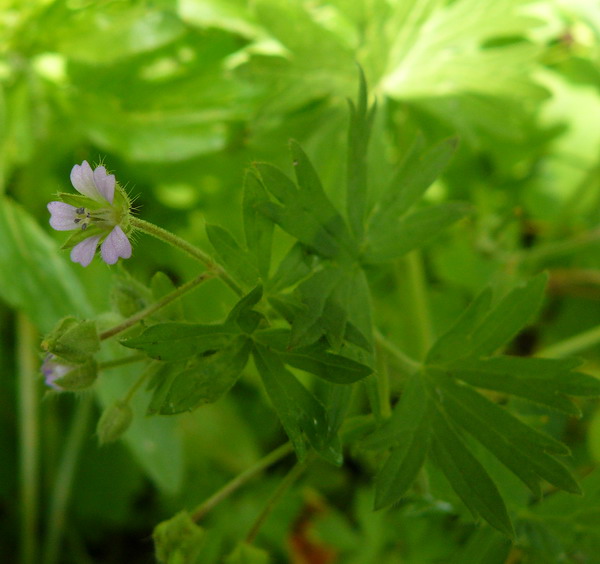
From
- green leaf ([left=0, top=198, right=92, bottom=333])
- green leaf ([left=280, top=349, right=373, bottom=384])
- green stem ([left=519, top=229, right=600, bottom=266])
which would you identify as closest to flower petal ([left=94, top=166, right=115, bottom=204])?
green leaf ([left=280, top=349, right=373, bottom=384])

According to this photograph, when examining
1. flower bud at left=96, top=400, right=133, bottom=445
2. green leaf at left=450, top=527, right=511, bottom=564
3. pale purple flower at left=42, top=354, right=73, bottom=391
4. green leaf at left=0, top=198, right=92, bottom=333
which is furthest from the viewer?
green leaf at left=0, top=198, right=92, bottom=333

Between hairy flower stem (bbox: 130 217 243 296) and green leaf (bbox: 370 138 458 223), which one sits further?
green leaf (bbox: 370 138 458 223)

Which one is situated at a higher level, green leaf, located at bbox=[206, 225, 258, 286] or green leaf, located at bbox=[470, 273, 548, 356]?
green leaf, located at bbox=[206, 225, 258, 286]

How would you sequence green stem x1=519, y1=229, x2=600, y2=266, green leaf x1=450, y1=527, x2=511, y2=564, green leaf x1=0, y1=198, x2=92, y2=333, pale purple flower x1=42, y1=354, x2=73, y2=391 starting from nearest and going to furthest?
pale purple flower x1=42, y1=354, x2=73, y2=391
green leaf x1=450, y1=527, x2=511, y2=564
green leaf x1=0, y1=198, x2=92, y2=333
green stem x1=519, y1=229, x2=600, y2=266

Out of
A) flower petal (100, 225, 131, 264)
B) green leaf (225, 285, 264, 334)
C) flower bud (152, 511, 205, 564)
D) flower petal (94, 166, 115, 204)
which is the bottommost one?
flower bud (152, 511, 205, 564)

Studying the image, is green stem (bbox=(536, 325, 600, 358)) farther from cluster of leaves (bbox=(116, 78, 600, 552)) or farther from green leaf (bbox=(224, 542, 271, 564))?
green leaf (bbox=(224, 542, 271, 564))

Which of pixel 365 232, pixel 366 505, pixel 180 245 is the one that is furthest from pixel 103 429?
pixel 366 505

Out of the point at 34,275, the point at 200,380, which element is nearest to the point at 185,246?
the point at 200,380
